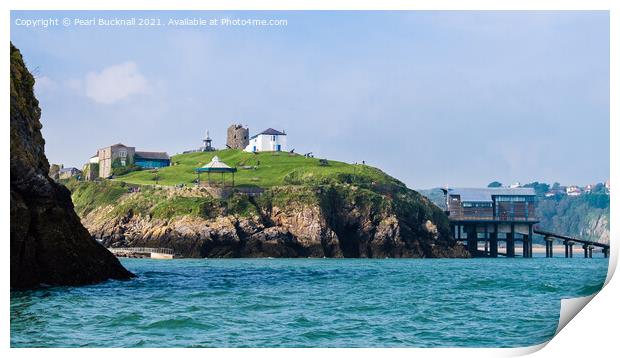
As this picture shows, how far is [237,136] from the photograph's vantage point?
133125mm

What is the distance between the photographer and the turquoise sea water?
2073 cm

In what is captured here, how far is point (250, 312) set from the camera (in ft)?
82.8

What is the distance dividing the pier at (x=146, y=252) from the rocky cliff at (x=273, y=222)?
1347mm

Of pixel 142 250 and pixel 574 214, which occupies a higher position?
pixel 574 214

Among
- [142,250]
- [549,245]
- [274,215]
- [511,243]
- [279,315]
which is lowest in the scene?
[549,245]

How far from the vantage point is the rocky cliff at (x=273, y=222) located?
8931 centimetres

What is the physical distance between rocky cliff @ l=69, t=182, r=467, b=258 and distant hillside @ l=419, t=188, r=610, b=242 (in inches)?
2799

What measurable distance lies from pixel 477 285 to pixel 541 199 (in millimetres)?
164681

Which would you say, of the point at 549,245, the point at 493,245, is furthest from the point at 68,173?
the point at 549,245

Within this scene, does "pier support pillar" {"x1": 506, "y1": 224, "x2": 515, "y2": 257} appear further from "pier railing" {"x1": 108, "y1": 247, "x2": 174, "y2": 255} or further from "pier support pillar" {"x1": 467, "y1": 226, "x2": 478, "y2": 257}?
"pier railing" {"x1": 108, "y1": 247, "x2": 174, "y2": 255}

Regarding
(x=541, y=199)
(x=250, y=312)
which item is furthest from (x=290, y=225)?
(x=541, y=199)

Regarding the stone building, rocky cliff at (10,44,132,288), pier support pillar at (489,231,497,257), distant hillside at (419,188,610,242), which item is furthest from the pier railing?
distant hillside at (419,188,610,242)

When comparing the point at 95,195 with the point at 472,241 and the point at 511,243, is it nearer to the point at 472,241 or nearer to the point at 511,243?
the point at 472,241

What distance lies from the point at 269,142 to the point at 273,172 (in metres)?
14.2
